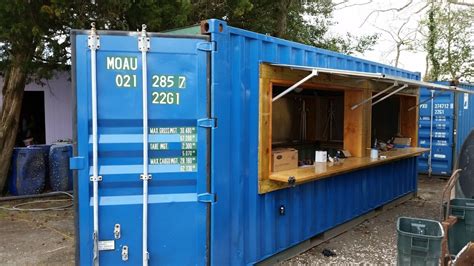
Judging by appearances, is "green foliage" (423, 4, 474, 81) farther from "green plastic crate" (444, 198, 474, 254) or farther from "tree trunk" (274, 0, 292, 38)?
"green plastic crate" (444, 198, 474, 254)

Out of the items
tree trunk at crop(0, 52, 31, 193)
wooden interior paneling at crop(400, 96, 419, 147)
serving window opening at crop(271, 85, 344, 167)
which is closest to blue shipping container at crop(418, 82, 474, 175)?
wooden interior paneling at crop(400, 96, 419, 147)

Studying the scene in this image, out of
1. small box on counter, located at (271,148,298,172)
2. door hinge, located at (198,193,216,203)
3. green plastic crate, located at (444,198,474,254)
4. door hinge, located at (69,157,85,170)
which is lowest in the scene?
green plastic crate, located at (444,198,474,254)

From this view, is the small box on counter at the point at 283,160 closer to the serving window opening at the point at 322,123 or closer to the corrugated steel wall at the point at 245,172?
the serving window opening at the point at 322,123

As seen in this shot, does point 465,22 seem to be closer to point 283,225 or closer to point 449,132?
point 449,132

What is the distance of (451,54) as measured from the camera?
733 inches

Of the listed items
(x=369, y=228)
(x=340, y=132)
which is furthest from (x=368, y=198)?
(x=340, y=132)

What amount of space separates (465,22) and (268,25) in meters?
12.0

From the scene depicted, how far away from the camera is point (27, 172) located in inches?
324

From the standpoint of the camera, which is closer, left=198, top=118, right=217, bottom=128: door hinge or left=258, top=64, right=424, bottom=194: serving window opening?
left=198, top=118, right=217, bottom=128: door hinge

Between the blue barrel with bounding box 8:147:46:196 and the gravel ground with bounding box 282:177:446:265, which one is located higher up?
the blue barrel with bounding box 8:147:46:196

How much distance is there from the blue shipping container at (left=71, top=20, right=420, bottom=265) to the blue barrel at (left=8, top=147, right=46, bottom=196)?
5.55 meters

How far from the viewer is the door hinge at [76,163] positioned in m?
3.39

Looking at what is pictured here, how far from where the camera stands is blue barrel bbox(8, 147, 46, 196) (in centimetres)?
820

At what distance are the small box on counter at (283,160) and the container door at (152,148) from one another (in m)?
1.15
